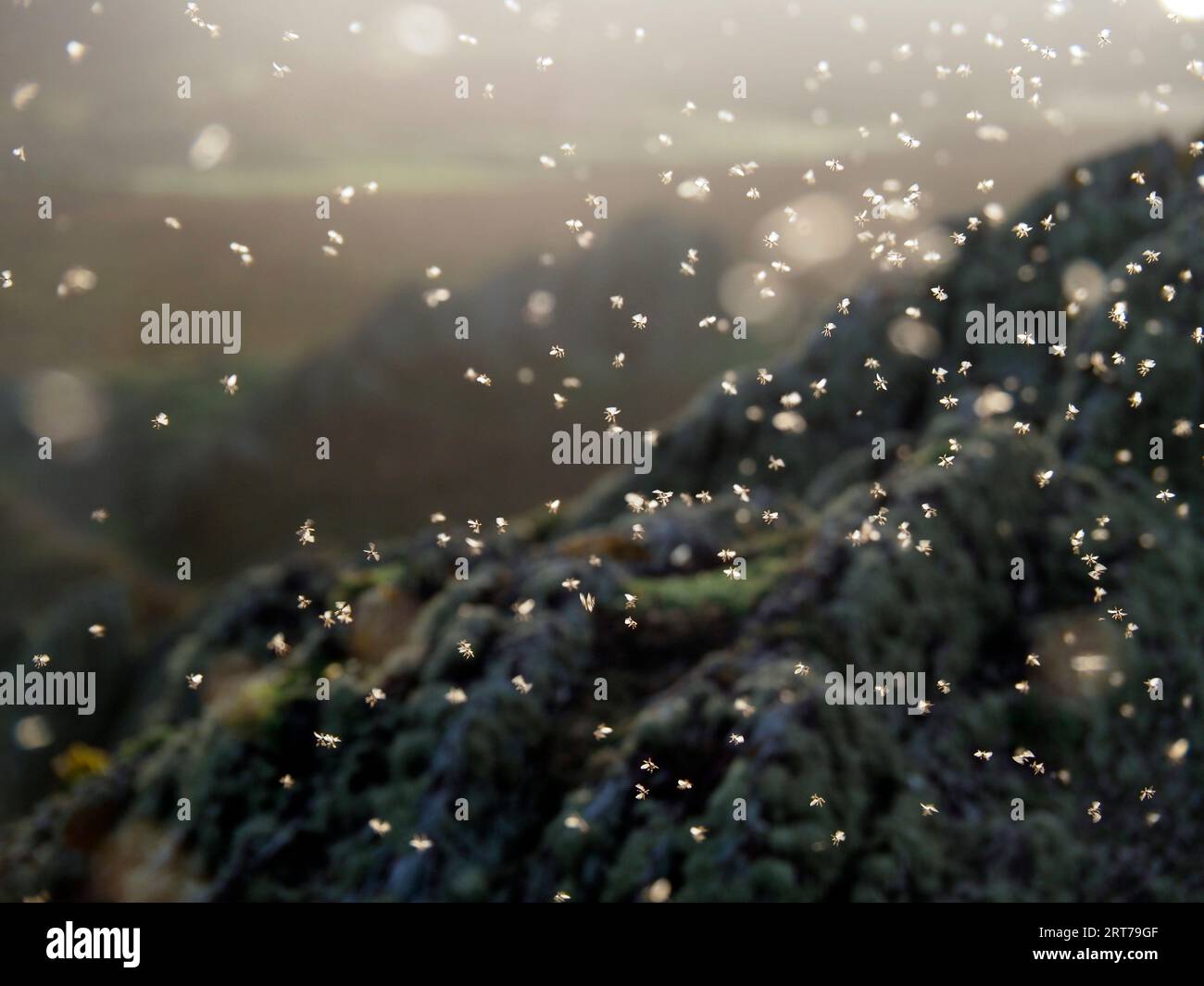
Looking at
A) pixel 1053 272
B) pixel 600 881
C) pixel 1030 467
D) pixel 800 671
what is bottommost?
pixel 600 881

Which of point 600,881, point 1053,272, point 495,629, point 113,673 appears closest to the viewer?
point 600,881

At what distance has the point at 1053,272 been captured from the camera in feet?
76.0

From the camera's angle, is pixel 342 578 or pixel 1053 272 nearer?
pixel 342 578

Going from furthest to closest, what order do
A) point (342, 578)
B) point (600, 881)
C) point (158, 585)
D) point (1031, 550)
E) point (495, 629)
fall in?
1. point (158, 585)
2. point (342, 578)
3. point (1031, 550)
4. point (495, 629)
5. point (600, 881)

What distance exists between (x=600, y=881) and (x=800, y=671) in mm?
2950

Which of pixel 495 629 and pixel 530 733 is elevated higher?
pixel 495 629

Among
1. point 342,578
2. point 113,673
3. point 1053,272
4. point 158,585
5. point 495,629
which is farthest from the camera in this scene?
point 158,585

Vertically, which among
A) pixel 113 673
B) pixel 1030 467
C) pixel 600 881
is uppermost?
pixel 1030 467

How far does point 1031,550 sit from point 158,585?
68.4 m

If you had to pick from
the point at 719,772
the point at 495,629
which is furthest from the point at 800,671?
the point at 495,629

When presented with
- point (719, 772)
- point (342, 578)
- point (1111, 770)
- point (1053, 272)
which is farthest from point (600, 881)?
point (1053, 272)

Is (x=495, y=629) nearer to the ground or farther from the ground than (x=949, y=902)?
farther from the ground

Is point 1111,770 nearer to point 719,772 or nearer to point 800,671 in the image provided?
point 800,671

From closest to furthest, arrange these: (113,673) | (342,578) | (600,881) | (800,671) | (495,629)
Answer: (600,881)
(800,671)
(495,629)
(342,578)
(113,673)
